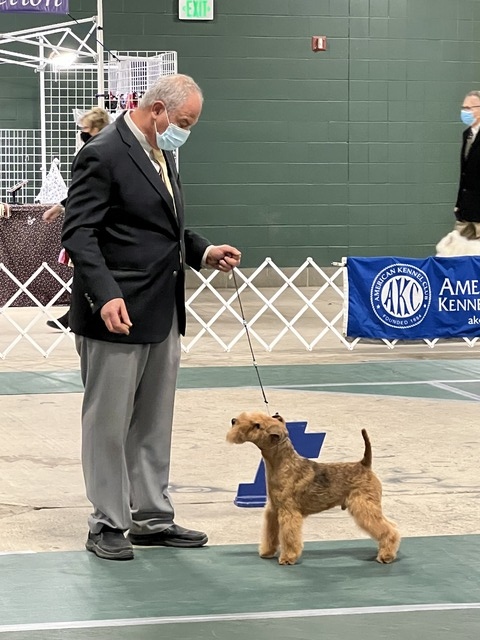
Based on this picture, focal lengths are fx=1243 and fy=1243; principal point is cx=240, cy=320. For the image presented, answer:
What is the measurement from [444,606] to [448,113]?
11157 millimetres

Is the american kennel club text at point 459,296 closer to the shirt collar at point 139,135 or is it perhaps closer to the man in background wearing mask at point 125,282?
the man in background wearing mask at point 125,282

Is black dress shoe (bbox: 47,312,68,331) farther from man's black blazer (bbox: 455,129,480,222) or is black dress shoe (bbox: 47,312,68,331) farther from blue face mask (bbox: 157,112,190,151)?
blue face mask (bbox: 157,112,190,151)

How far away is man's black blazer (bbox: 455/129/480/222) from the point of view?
933cm

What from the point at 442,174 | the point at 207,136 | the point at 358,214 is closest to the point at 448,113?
the point at 442,174

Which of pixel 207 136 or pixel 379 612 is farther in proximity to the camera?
pixel 207 136

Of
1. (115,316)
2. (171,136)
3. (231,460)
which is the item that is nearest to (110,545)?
(115,316)

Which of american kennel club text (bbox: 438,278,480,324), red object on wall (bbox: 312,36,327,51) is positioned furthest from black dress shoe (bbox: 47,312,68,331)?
red object on wall (bbox: 312,36,327,51)

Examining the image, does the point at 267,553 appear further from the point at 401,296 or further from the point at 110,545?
the point at 401,296

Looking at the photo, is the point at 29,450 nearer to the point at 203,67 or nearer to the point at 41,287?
the point at 41,287

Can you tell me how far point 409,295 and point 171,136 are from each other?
5.27m

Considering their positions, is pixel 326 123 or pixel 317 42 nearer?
pixel 317 42

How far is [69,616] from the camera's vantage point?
3.28 m

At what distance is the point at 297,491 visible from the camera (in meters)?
3.80

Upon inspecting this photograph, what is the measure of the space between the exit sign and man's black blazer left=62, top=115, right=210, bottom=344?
964 cm
